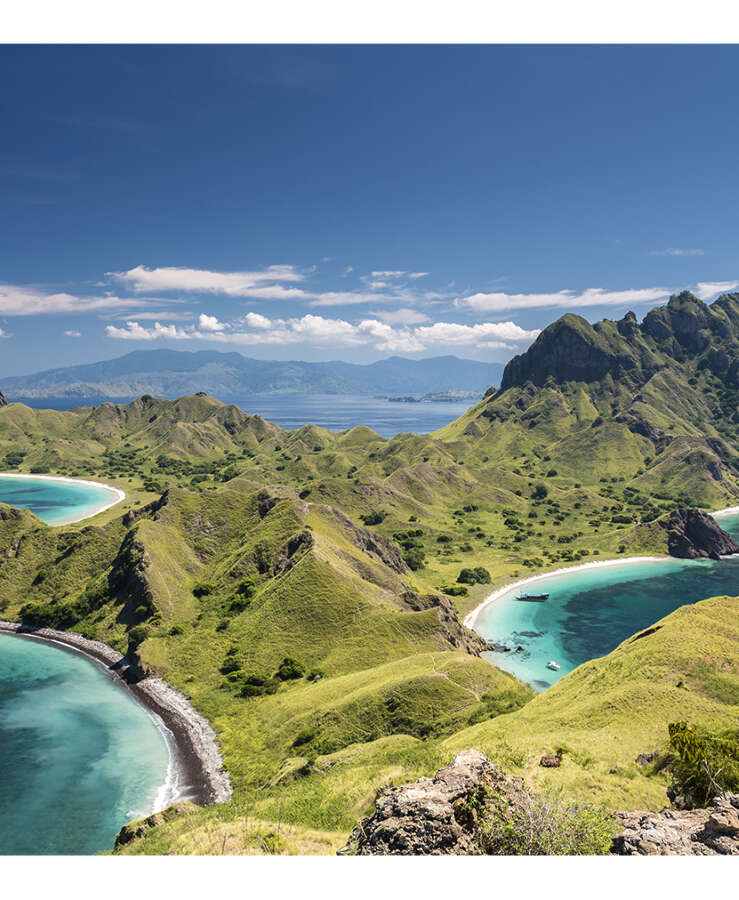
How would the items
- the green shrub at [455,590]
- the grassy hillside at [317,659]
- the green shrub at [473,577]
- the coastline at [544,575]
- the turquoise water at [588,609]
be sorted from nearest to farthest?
the grassy hillside at [317,659], the turquoise water at [588,609], the coastline at [544,575], the green shrub at [455,590], the green shrub at [473,577]

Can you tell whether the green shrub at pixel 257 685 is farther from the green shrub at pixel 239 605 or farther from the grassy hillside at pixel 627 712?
the grassy hillside at pixel 627 712

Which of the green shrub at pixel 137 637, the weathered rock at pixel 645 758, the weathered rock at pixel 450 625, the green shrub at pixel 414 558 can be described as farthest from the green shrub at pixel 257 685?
the green shrub at pixel 414 558

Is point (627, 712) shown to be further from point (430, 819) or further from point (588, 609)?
point (588, 609)

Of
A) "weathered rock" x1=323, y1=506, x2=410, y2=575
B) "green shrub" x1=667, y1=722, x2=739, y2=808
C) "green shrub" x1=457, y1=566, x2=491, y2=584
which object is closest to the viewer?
"green shrub" x1=667, y1=722, x2=739, y2=808

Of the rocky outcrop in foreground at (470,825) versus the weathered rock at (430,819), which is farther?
the weathered rock at (430,819)

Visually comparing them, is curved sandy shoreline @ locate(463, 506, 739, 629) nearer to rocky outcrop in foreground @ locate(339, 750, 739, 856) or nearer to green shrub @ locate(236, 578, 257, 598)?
green shrub @ locate(236, 578, 257, 598)

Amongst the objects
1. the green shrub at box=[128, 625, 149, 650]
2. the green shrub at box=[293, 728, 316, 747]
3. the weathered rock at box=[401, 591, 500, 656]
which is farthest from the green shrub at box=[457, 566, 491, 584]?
the green shrub at box=[293, 728, 316, 747]
